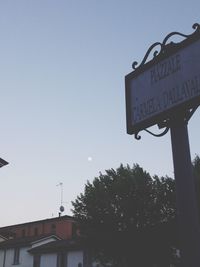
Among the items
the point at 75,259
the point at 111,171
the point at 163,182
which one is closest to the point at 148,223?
the point at 163,182

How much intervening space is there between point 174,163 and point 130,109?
721 mm

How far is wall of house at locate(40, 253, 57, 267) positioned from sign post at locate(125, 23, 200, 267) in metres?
39.5

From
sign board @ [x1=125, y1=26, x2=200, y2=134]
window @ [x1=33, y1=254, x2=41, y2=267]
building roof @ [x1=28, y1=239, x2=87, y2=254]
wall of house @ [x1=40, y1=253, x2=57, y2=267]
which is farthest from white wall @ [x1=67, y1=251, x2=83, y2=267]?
sign board @ [x1=125, y1=26, x2=200, y2=134]

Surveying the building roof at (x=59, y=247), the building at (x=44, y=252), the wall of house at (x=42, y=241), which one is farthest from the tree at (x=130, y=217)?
the wall of house at (x=42, y=241)

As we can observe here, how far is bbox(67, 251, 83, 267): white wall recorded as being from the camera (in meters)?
37.7

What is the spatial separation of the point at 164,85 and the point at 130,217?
26029 mm

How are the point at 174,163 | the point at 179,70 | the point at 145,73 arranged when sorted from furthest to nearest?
1. the point at 145,73
2. the point at 179,70
3. the point at 174,163

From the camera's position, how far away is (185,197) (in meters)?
2.63

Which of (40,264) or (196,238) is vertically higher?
(40,264)

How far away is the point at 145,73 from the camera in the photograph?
3215mm

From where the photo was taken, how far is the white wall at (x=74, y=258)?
3772cm

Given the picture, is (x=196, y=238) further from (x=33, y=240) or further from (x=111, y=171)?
(x=33, y=240)

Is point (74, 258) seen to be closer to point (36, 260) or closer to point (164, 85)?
point (36, 260)

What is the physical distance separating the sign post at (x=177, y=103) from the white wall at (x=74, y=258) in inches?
1439
